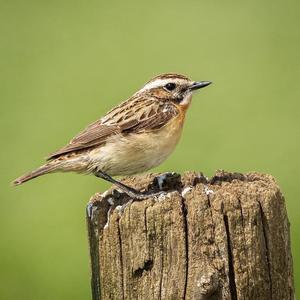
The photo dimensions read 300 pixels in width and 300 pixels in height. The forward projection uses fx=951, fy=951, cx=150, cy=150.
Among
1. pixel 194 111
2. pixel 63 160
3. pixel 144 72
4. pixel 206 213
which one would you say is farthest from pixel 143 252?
pixel 144 72

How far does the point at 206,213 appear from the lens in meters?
6.87

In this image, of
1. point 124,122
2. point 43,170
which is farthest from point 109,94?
point 43,170

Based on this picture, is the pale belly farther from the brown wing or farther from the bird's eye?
the bird's eye

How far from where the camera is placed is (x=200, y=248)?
6.83 meters

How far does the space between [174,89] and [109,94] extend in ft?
29.8

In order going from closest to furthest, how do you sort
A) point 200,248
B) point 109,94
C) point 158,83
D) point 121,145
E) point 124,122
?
point 200,248
point 121,145
point 124,122
point 158,83
point 109,94

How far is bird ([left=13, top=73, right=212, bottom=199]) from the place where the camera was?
9.81m

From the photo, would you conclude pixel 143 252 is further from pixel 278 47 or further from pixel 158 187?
pixel 278 47

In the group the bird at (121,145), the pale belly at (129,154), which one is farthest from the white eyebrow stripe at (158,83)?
the pale belly at (129,154)

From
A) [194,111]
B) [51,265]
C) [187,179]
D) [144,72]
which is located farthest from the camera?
[144,72]

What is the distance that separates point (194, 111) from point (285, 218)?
1159 cm

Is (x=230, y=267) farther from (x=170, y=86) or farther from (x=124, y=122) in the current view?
(x=170, y=86)

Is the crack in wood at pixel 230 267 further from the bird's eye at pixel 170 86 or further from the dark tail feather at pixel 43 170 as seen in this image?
the bird's eye at pixel 170 86

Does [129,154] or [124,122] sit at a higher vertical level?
[124,122]
